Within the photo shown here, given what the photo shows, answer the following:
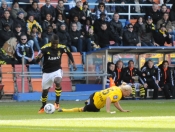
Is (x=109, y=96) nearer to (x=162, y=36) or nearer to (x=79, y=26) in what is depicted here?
(x=79, y=26)

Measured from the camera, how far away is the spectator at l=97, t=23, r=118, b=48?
3003cm

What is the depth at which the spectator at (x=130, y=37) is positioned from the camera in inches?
1186

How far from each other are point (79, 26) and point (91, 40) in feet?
3.14

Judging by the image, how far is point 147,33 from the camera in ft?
102

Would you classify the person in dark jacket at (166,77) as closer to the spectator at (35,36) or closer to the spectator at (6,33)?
the spectator at (35,36)

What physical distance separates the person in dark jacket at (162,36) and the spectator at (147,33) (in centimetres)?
23

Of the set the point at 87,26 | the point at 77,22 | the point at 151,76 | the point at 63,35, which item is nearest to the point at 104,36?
the point at 87,26

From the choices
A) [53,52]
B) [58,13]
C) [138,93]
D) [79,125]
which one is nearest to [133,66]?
[138,93]

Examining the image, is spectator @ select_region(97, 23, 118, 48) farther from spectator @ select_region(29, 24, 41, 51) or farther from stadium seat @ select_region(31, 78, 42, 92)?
stadium seat @ select_region(31, 78, 42, 92)

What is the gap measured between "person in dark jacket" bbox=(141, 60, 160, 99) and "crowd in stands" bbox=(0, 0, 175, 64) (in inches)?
67.7

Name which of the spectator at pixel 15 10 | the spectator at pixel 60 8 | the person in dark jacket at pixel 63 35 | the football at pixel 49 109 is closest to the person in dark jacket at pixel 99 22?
the spectator at pixel 60 8

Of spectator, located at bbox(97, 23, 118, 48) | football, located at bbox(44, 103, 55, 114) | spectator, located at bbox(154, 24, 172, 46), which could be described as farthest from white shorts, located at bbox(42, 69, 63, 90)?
spectator, located at bbox(154, 24, 172, 46)

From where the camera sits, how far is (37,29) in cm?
2875

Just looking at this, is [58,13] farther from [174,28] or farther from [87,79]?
[174,28]
